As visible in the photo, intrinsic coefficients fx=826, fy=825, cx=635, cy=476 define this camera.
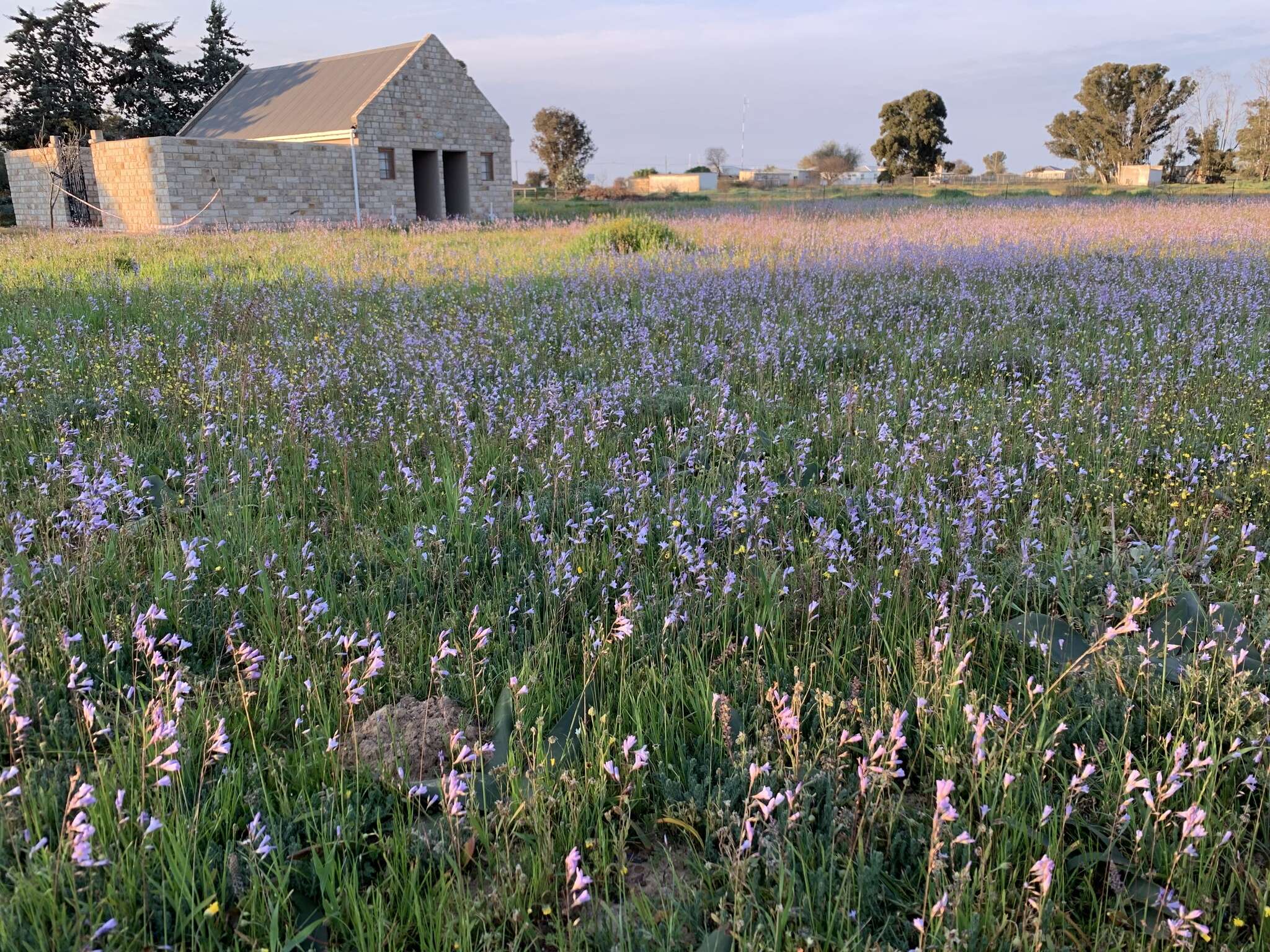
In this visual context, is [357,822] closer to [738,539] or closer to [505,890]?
[505,890]

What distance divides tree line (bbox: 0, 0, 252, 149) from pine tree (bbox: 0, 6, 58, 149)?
0.03 metres

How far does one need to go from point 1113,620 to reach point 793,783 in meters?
1.65

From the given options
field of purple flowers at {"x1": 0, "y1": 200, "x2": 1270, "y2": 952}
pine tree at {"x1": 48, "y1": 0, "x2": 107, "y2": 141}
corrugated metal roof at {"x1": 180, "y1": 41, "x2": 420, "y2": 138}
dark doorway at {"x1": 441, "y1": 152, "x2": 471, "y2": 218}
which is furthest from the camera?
pine tree at {"x1": 48, "y1": 0, "x2": 107, "y2": 141}

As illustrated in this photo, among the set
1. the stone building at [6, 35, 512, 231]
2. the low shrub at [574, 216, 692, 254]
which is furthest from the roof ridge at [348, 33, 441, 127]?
the low shrub at [574, 216, 692, 254]

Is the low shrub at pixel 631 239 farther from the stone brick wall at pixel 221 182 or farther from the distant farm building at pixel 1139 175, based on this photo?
the distant farm building at pixel 1139 175

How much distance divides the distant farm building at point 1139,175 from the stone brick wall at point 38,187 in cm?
6374

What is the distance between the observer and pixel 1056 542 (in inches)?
139

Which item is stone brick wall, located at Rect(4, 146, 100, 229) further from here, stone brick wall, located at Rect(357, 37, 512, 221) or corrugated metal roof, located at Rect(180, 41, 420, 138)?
stone brick wall, located at Rect(357, 37, 512, 221)

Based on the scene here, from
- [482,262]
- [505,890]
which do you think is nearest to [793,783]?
[505,890]

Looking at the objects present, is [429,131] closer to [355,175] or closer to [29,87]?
[355,175]

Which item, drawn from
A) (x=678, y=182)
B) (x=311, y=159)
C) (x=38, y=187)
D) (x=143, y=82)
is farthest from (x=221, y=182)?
(x=678, y=182)

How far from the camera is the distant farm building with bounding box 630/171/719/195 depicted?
69.2 m

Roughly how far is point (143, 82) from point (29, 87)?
16.9ft

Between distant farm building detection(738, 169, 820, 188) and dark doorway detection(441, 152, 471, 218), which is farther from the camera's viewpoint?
distant farm building detection(738, 169, 820, 188)
